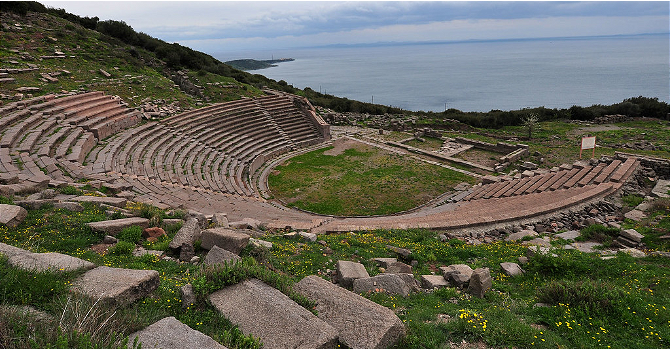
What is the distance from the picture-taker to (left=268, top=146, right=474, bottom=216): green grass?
56.3ft

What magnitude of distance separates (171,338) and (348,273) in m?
3.50

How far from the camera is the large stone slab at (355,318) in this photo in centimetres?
403

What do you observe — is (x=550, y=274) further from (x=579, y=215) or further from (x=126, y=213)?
(x=126, y=213)

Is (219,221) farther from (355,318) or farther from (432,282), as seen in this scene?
(355,318)

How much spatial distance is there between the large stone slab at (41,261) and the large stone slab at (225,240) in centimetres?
212

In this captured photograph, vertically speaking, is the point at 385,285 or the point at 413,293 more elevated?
the point at 385,285

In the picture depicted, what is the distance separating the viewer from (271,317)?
4.23 metres

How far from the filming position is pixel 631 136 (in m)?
26.7

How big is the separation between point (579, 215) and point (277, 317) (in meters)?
12.9

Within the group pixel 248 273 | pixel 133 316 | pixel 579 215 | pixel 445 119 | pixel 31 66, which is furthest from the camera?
pixel 445 119

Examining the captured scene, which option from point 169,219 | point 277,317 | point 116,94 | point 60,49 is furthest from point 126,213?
point 60,49

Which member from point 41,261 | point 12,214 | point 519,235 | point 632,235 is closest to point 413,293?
point 41,261

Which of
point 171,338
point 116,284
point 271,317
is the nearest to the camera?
point 171,338

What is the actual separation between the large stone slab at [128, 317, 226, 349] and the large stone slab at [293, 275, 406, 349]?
1.46 meters
